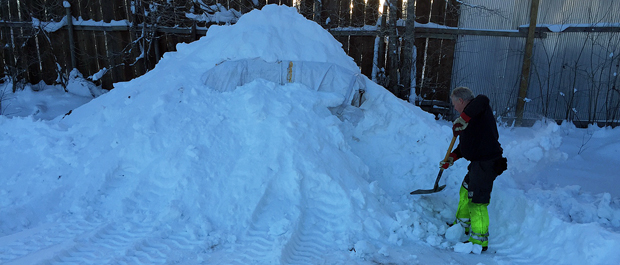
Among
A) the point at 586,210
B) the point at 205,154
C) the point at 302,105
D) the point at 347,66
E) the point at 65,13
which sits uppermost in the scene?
the point at 65,13

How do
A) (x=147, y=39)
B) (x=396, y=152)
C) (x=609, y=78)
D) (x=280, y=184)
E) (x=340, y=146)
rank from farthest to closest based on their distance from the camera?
(x=147, y=39) → (x=609, y=78) → (x=396, y=152) → (x=340, y=146) → (x=280, y=184)

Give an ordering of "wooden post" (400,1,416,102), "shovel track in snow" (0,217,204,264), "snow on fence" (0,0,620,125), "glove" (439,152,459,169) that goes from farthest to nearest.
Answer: "snow on fence" (0,0,620,125) < "wooden post" (400,1,416,102) < "glove" (439,152,459,169) < "shovel track in snow" (0,217,204,264)

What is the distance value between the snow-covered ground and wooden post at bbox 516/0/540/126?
82.2 inches

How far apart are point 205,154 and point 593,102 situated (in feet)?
24.2

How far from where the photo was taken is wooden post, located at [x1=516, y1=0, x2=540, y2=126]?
6.94 m

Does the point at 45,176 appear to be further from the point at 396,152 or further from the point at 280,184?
the point at 396,152

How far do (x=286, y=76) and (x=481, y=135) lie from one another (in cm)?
229

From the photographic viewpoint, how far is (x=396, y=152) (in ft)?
15.0

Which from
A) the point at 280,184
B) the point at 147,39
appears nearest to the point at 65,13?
the point at 147,39

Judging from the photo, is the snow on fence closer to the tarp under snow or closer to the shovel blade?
the tarp under snow

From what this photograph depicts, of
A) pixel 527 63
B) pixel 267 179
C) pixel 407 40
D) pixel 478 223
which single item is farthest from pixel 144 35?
pixel 527 63

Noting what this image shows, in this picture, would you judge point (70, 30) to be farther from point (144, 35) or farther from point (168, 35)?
point (168, 35)

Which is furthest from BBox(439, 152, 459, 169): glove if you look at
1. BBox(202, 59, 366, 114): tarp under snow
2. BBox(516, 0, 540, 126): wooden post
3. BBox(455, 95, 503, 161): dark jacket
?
BBox(516, 0, 540, 126): wooden post

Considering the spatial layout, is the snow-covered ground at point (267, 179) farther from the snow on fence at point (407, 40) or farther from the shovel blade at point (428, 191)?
the snow on fence at point (407, 40)
